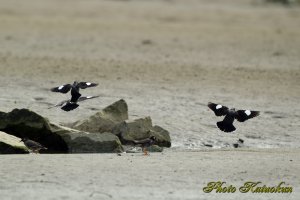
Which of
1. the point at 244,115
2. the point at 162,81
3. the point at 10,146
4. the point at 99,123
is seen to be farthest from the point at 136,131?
the point at 162,81

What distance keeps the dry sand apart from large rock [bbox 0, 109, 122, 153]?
618 millimetres

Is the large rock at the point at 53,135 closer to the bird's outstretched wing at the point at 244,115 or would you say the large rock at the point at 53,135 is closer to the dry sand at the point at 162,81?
the dry sand at the point at 162,81

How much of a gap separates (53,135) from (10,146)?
0.91 m

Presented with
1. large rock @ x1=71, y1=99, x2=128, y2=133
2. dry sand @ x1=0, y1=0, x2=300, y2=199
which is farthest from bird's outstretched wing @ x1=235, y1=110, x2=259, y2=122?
large rock @ x1=71, y1=99, x2=128, y2=133

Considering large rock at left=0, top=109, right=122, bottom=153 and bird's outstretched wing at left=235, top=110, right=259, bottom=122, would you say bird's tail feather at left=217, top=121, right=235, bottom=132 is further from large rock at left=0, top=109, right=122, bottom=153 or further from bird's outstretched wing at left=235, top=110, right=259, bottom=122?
large rock at left=0, top=109, right=122, bottom=153

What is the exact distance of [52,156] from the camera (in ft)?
33.5

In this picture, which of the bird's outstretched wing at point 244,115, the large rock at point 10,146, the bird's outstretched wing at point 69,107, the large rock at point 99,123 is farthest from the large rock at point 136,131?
the large rock at point 10,146

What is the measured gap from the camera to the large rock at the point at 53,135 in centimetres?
1095

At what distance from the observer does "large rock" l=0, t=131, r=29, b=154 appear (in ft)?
34.1

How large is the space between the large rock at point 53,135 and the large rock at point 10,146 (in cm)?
61

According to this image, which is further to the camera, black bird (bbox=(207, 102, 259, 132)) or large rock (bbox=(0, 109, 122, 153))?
black bird (bbox=(207, 102, 259, 132))

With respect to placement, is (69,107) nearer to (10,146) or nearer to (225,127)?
(10,146)

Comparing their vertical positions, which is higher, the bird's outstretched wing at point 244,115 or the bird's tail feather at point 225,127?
the bird's outstretched wing at point 244,115

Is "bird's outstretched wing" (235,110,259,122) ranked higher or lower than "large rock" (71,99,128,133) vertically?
higher
